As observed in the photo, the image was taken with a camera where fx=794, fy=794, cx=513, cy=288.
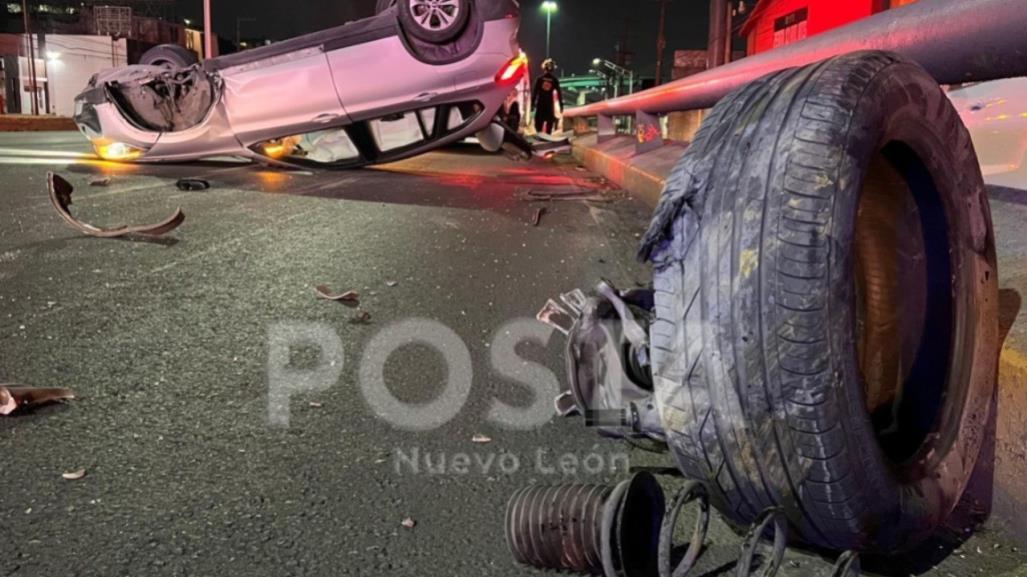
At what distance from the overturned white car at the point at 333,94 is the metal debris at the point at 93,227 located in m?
3.05

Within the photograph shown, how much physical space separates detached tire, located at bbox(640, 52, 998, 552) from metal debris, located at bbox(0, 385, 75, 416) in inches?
76.6

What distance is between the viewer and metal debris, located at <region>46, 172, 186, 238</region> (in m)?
4.95

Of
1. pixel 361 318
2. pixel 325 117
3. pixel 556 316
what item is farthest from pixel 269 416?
pixel 325 117

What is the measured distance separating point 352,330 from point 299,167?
6458 mm

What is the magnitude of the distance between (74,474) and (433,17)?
21.9 feet

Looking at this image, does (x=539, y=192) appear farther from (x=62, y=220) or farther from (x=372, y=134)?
(x=62, y=220)

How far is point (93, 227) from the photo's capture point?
512 centimetres

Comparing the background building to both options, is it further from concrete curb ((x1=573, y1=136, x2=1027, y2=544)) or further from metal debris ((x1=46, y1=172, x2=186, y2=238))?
concrete curb ((x1=573, y1=136, x2=1027, y2=544))

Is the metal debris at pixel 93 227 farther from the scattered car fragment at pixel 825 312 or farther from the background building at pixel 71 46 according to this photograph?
the background building at pixel 71 46

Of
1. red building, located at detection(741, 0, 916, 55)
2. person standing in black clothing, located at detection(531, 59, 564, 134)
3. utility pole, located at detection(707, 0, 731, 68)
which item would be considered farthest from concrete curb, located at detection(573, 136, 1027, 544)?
utility pole, located at detection(707, 0, 731, 68)

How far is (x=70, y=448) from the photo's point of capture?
7.25 feet

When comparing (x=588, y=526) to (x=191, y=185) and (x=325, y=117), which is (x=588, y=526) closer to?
(x=191, y=185)

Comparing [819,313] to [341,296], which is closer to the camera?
[819,313]

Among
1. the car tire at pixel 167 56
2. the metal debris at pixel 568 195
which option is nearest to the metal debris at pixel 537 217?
the metal debris at pixel 568 195
